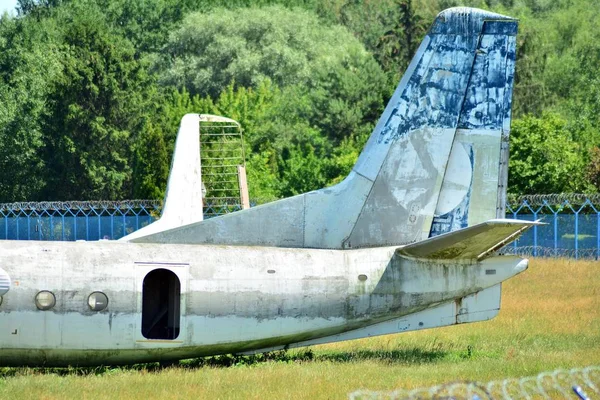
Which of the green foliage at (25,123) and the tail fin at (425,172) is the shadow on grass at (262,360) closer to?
the tail fin at (425,172)

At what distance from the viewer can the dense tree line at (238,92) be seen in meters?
75.5

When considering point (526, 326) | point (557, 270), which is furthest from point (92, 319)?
point (557, 270)

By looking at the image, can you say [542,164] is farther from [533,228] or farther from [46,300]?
[46,300]

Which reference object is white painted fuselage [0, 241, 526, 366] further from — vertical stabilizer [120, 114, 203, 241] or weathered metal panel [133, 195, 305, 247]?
vertical stabilizer [120, 114, 203, 241]

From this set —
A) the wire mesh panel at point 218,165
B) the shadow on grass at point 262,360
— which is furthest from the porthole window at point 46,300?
the wire mesh panel at point 218,165

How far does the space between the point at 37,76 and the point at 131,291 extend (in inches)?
3004

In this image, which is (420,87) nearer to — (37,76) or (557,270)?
(557,270)

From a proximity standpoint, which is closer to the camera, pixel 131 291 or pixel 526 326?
pixel 131 291

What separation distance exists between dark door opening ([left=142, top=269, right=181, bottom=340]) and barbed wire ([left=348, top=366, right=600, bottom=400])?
5476 mm

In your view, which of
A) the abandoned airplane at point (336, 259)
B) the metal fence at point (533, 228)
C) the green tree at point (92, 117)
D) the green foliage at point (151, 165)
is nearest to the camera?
the abandoned airplane at point (336, 259)

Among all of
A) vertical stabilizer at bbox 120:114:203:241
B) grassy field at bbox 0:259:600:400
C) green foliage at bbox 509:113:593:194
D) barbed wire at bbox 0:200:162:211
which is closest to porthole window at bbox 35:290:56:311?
grassy field at bbox 0:259:600:400

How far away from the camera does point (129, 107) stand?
87.2m

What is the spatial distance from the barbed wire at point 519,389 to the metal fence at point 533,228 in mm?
16717

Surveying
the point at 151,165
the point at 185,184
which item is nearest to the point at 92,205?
the point at 151,165
